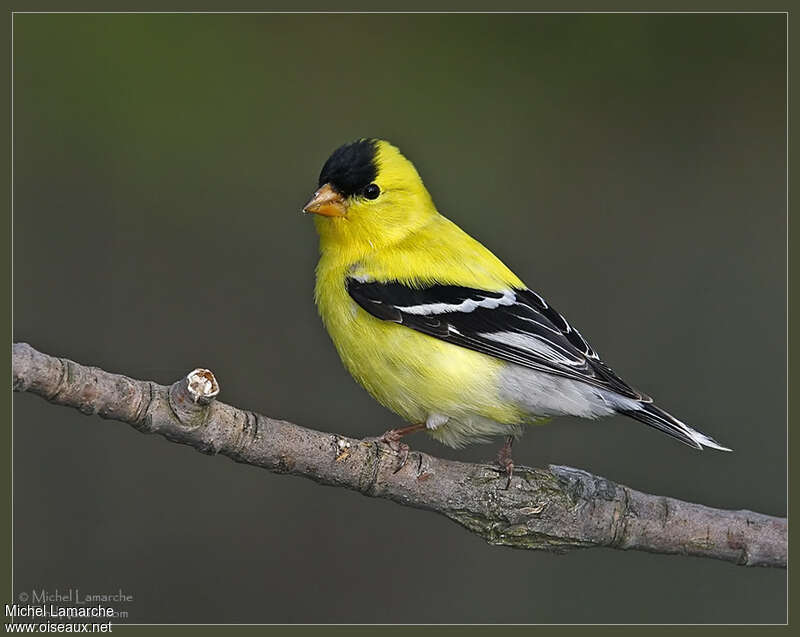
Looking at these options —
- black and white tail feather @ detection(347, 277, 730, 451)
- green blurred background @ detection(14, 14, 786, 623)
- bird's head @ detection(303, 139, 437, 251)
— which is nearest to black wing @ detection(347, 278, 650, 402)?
black and white tail feather @ detection(347, 277, 730, 451)

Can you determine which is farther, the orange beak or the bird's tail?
the orange beak

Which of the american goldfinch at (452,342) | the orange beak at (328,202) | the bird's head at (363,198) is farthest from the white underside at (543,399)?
the orange beak at (328,202)

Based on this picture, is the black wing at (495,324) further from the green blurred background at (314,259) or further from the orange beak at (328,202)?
the green blurred background at (314,259)

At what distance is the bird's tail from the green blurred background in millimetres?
1208

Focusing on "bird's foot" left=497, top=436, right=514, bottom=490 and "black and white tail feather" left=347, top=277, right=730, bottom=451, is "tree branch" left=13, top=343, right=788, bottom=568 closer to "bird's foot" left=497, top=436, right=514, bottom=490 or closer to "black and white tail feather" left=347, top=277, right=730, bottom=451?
"bird's foot" left=497, top=436, right=514, bottom=490

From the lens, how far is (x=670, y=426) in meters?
3.07

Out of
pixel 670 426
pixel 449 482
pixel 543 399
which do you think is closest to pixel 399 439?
pixel 449 482

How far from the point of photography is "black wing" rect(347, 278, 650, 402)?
123 inches

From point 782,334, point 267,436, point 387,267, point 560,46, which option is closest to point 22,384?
point 267,436

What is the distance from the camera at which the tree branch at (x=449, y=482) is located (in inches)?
95.8

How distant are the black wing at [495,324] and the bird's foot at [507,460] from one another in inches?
12.2

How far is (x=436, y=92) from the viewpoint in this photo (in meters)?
5.77

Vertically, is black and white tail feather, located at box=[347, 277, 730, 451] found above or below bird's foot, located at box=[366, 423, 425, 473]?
above

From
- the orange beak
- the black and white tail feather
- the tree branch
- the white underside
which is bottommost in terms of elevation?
the tree branch
